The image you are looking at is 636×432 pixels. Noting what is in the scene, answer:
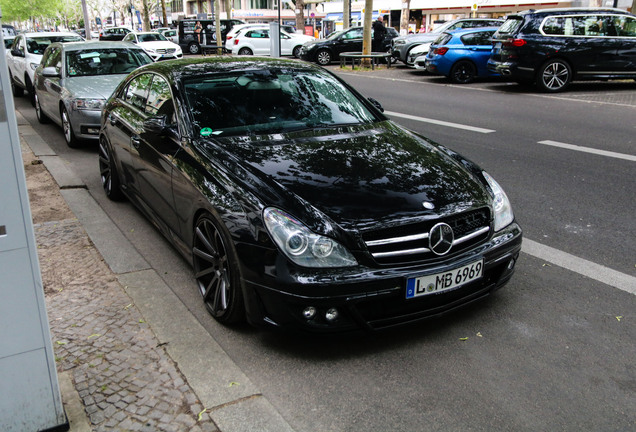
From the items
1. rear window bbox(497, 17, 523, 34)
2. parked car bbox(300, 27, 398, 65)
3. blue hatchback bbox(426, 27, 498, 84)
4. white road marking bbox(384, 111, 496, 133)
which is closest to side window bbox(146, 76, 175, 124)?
white road marking bbox(384, 111, 496, 133)

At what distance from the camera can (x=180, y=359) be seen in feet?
10.8

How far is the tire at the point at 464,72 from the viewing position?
58.0ft

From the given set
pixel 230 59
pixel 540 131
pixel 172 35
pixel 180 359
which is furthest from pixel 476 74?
pixel 172 35

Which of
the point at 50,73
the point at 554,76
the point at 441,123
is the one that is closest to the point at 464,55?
the point at 554,76

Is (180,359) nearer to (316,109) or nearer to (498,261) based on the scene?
(498,261)

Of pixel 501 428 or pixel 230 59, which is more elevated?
pixel 230 59

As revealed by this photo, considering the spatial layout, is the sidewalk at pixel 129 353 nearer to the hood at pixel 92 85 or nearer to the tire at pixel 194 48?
the hood at pixel 92 85

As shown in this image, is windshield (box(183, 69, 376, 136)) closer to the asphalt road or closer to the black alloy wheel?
the asphalt road

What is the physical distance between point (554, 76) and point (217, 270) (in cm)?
1343

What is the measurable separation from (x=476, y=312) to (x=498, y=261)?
17.9 inches

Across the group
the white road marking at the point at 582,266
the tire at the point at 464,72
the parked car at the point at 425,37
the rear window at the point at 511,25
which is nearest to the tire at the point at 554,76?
the rear window at the point at 511,25

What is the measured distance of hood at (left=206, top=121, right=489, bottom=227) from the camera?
3340 mm

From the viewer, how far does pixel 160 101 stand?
15.9 feet

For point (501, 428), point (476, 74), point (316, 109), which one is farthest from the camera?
point (476, 74)
